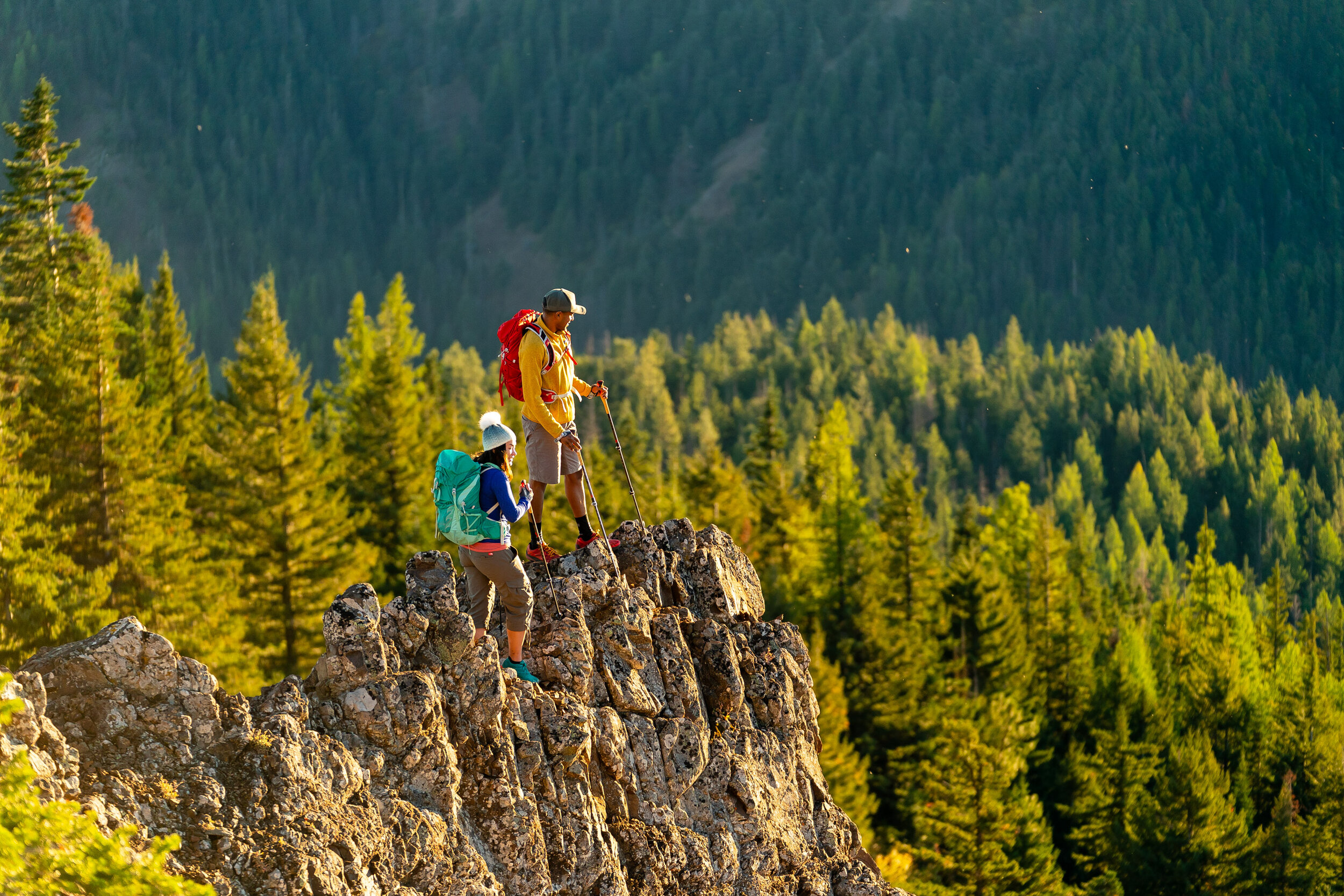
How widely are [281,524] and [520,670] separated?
25.2 meters

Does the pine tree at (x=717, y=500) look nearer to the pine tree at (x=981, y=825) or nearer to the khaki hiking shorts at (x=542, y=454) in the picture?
the pine tree at (x=981, y=825)

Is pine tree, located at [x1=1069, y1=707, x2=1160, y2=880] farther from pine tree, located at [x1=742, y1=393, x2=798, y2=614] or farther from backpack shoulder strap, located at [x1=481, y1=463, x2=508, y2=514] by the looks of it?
backpack shoulder strap, located at [x1=481, y1=463, x2=508, y2=514]

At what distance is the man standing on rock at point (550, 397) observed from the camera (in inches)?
556

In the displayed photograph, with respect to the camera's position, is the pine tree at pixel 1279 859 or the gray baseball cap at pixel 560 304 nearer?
the gray baseball cap at pixel 560 304

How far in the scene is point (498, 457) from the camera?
1226 cm

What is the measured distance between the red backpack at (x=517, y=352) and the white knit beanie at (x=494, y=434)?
6.43ft

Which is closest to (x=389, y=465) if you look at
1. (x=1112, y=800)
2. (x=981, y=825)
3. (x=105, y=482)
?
(x=105, y=482)

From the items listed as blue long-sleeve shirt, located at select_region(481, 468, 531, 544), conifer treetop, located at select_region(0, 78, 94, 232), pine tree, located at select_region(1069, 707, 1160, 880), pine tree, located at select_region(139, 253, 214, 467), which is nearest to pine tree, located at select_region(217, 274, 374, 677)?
pine tree, located at select_region(139, 253, 214, 467)

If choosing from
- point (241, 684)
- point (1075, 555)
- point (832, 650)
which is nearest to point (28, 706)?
point (241, 684)

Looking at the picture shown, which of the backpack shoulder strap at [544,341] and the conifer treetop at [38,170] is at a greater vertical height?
the conifer treetop at [38,170]

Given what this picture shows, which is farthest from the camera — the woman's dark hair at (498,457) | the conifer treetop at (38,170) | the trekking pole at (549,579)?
the conifer treetop at (38,170)

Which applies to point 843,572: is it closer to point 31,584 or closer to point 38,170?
point 38,170

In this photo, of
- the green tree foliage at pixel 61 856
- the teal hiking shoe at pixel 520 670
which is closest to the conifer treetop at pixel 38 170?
the teal hiking shoe at pixel 520 670

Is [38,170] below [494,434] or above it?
above
